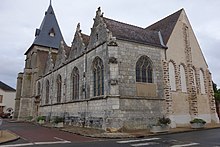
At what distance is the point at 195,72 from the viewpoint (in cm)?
1919

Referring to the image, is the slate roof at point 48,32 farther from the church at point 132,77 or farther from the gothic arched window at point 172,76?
the gothic arched window at point 172,76

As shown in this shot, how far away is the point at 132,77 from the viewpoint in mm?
14578

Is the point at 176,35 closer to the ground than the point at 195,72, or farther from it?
farther from it

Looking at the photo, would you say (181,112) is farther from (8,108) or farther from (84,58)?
(8,108)

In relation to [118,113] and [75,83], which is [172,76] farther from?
[75,83]

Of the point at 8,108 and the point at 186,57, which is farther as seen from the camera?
the point at 8,108

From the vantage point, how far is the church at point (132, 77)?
45.2ft

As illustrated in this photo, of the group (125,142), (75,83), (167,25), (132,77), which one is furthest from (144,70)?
(125,142)

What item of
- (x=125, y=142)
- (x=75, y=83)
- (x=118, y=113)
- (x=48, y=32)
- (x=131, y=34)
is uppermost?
(x=48, y=32)

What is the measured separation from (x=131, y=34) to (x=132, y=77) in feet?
12.8

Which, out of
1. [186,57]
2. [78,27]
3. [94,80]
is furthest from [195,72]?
[78,27]

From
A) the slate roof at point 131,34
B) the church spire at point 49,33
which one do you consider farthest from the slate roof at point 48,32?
the slate roof at point 131,34

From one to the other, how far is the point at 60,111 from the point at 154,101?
10252mm

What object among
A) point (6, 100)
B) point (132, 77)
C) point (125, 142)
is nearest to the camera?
point (125, 142)
